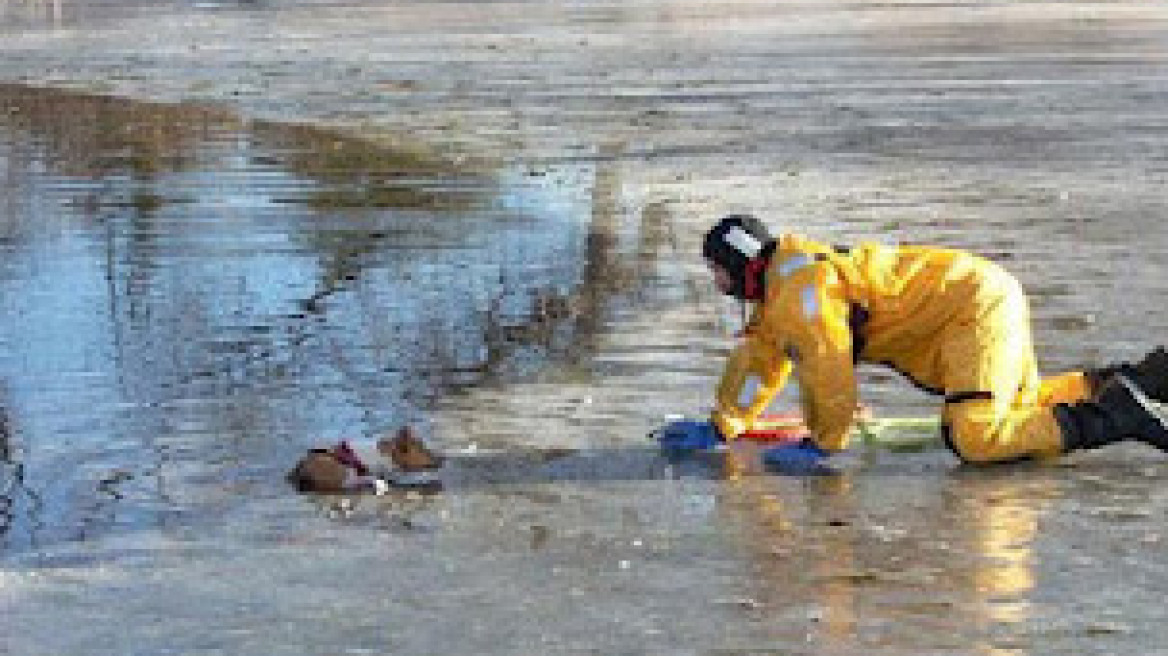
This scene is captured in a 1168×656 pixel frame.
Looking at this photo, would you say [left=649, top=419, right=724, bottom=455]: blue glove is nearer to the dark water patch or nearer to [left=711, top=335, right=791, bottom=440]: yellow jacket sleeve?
[left=711, top=335, right=791, bottom=440]: yellow jacket sleeve

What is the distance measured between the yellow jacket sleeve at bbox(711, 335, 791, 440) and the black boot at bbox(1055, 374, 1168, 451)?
94 cm

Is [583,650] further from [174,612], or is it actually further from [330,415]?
[330,415]

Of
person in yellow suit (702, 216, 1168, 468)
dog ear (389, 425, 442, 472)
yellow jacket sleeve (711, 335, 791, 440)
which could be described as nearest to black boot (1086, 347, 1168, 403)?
person in yellow suit (702, 216, 1168, 468)

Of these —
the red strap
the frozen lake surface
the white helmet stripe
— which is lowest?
the frozen lake surface

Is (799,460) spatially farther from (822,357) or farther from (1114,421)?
(1114,421)

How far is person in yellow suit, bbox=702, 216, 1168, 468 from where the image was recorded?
289 inches

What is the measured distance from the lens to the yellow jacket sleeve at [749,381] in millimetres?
7746

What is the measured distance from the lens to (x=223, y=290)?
11.4 meters

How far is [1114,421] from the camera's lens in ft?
24.4

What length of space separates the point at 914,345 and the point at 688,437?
0.81m

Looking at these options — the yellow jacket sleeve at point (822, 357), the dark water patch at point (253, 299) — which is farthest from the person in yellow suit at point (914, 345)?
the dark water patch at point (253, 299)

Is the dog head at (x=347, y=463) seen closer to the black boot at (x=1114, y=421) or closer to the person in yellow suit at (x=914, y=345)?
the person in yellow suit at (x=914, y=345)

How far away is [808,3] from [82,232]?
28.6 metres

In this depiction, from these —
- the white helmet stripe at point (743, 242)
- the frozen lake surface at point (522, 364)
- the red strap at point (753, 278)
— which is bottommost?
the frozen lake surface at point (522, 364)
